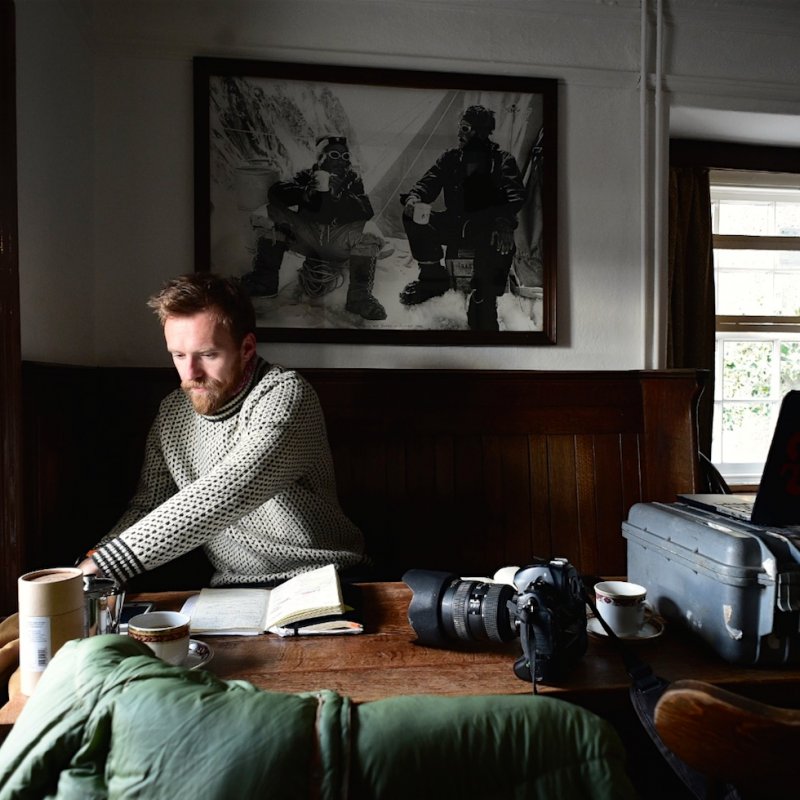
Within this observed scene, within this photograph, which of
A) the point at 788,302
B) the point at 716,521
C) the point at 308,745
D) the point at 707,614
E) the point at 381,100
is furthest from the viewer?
the point at 788,302

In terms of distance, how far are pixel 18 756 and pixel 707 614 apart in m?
1.05

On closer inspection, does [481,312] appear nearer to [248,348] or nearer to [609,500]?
[609,500]

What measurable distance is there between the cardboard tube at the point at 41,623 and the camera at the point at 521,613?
57 centimetres

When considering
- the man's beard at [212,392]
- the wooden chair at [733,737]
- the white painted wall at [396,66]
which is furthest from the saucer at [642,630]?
the white painted wall at [396,66]

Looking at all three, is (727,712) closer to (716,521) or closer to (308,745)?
(308,745)

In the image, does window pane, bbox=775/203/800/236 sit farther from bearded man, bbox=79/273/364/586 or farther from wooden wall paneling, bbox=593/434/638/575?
bearded man, bbox=79/273/364/586

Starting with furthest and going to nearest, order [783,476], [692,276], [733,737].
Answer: [692,276] < [783,476] < [733,737]

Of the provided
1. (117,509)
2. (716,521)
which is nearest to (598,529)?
(716,521)

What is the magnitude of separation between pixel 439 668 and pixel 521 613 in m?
0.18

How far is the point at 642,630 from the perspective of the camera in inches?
47.6

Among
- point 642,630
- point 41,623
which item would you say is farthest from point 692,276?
point 41,623

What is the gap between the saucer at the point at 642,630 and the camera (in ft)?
3.85

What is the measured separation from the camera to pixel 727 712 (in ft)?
2.07

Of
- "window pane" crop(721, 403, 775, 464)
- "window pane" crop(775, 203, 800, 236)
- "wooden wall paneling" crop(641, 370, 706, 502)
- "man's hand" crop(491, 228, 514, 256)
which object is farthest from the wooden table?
"window pane" crop(775, 203, 800, 236)
